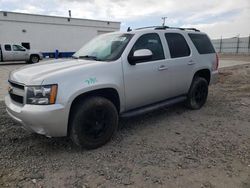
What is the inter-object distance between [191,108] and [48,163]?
11.8 feet

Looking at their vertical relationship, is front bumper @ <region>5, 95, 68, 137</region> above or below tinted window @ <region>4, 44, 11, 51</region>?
below

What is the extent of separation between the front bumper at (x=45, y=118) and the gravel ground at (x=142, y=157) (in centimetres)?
47

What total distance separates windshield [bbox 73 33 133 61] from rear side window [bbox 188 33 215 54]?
199 cm

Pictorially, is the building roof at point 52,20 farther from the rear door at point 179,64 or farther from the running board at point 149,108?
the running board at point 149,108

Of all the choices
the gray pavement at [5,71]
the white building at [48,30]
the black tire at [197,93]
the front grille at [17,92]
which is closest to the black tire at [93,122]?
the front grille at [17,92]

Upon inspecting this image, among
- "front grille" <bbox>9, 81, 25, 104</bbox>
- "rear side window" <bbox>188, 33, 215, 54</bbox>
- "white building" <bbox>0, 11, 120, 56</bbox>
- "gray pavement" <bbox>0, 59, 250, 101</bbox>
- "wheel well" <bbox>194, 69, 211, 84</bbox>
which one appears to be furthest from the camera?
"white building" <bbox>0, 11, 120, 56</bbox>

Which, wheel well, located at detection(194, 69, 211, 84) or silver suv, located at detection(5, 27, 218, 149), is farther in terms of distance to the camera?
wheel well, located at detection(194, 69, 211, 84)

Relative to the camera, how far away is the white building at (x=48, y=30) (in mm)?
24359

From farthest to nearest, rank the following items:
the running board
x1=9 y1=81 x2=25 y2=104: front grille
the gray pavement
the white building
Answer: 1. the white building
2. the gray pavement
3. the running board
4. x1=9 y1=81 x2=25 y2=104: front grille

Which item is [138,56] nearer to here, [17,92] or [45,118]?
[45,118]

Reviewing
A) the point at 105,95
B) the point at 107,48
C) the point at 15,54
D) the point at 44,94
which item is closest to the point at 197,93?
the point at 107,48

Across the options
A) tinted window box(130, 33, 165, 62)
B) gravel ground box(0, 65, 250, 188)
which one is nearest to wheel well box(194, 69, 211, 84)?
gravel ground box(0, 65, 250, 188)

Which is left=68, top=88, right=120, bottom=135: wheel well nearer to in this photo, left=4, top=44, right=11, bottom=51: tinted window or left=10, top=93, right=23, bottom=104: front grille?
left=10, top=93, right=23, bottom=104: front grille

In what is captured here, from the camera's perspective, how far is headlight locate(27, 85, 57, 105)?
2.89 meters
